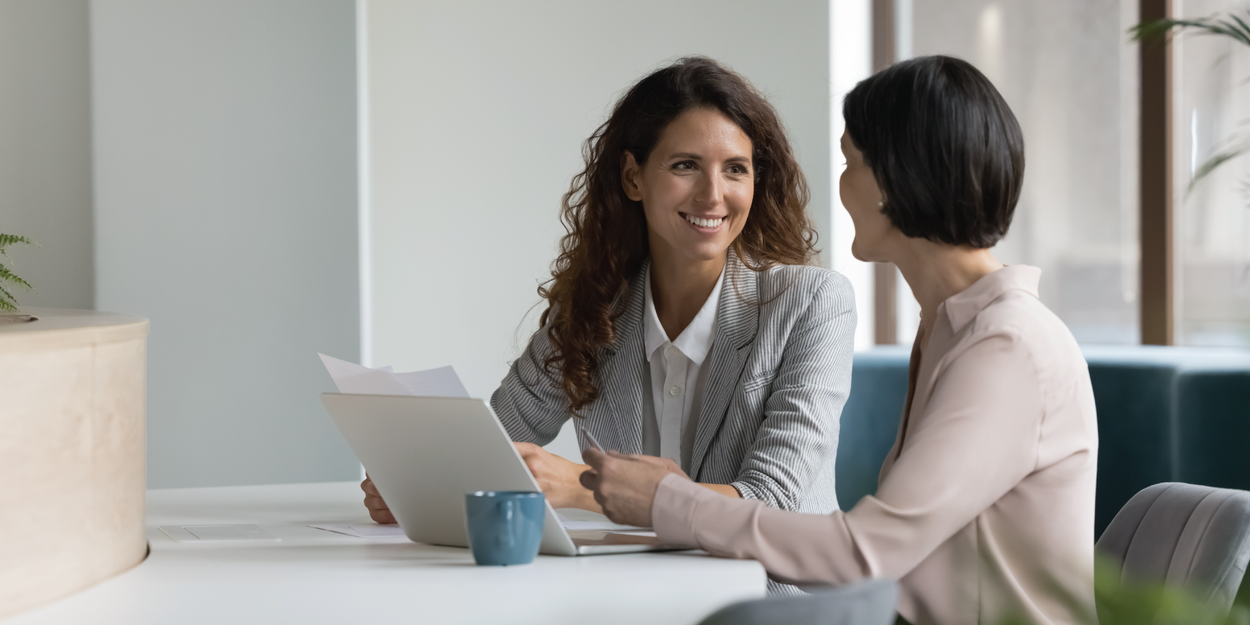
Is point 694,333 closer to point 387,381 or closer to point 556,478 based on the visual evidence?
point 556,478

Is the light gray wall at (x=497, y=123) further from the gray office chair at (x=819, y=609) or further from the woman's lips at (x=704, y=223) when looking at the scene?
the gray office chair at (x=819, y=609)

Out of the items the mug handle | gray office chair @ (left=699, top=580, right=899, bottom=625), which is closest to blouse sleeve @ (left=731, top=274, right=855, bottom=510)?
the mug handle

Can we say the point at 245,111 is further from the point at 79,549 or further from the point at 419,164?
the point at 79,549

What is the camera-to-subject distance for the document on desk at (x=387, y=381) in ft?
4.38

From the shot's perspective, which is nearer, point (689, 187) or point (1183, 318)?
point (689, 187)

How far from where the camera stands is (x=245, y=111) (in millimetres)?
2703

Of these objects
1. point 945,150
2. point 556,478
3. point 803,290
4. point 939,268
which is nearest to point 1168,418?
point 803,290

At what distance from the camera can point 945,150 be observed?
124cm

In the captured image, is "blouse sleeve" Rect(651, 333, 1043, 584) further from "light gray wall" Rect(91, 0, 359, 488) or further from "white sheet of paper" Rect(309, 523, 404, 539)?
"light gray wall" Rect(91, 0, 359, 488)

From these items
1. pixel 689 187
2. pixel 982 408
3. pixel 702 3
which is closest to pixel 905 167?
pixel 982 408

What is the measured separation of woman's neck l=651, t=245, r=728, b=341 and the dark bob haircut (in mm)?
664

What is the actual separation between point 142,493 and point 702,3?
3031mm

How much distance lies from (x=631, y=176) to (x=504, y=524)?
1062mm

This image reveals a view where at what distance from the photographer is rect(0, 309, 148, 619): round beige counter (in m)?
0.96
